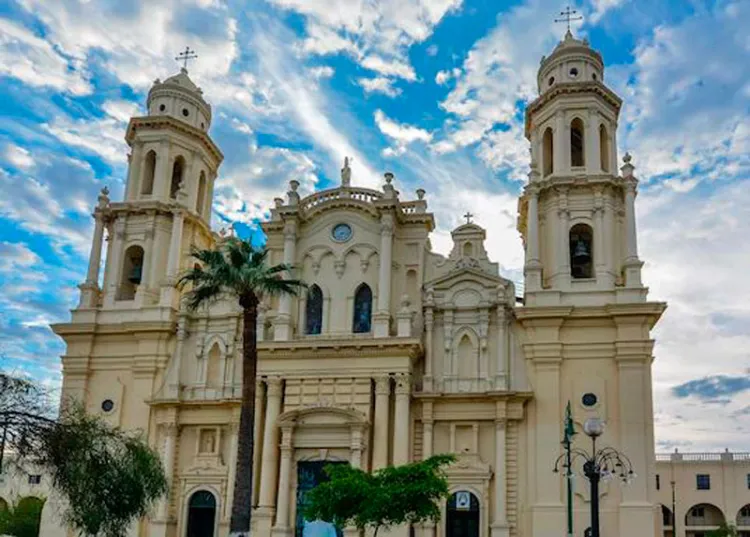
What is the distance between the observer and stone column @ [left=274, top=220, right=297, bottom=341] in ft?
123

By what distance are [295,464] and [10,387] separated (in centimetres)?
1844

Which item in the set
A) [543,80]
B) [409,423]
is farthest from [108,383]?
[543,80]

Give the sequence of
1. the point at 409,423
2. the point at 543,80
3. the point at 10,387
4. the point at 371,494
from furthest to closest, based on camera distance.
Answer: the point at 543,80 < the point at 409,423 < the point at 371,494 < the point at 10,387

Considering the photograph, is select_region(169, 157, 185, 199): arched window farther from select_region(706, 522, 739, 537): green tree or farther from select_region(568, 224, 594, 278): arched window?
select_region(706, 522, 739, 537): green tree

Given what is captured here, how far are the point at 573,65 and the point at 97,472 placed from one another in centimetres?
2838

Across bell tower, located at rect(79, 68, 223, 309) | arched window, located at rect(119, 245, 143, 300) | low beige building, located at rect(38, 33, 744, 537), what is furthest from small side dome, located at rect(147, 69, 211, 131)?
arched window, located at rect(119, 245, 143, 300)

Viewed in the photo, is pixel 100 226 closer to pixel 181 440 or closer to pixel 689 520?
pixel 181 440

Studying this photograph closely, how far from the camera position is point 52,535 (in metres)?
38.4

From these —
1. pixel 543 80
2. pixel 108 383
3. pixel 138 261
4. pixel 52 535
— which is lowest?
pixel 52 535

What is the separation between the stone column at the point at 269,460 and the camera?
35156 mm

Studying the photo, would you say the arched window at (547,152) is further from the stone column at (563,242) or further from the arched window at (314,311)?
the arched window at (314,311)

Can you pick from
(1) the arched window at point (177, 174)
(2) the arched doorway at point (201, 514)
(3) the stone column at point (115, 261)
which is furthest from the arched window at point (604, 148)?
(3) the stone column at point (115, 261)

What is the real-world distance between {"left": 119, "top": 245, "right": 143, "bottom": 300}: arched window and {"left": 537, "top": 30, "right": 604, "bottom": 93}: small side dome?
21.0m

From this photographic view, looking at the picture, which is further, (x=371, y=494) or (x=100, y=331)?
(x=100, y=331)
